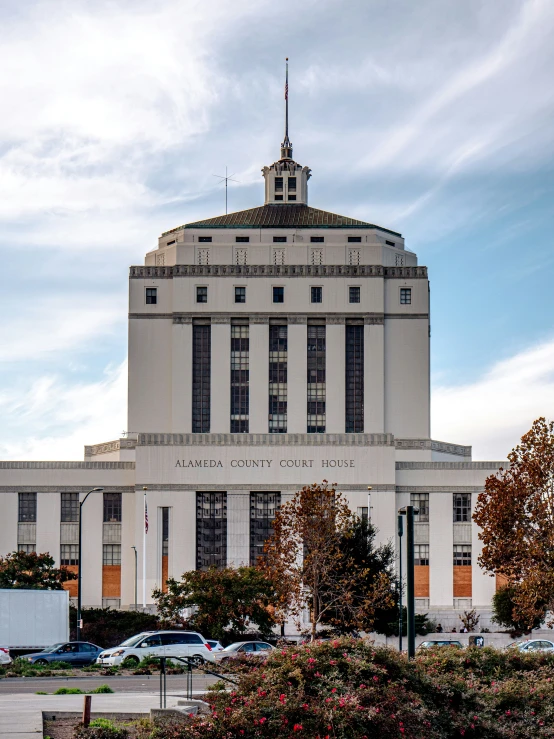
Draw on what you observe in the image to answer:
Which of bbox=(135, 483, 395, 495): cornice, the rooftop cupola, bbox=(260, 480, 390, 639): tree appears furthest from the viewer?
the rooftop cupola

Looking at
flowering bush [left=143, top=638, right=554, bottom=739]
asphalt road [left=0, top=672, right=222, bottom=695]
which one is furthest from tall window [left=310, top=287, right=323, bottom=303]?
flowering bush [left=143, top=638, right=554, bottom=739]

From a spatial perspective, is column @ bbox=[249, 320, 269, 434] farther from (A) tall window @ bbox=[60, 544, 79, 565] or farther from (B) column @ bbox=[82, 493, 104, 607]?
(A) tall window @ bbox=[60, 544, 79, 565]

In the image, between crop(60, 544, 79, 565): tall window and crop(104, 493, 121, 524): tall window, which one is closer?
crop(60, 544, 79, 565): tall window

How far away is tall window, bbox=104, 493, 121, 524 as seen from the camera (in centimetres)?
9994

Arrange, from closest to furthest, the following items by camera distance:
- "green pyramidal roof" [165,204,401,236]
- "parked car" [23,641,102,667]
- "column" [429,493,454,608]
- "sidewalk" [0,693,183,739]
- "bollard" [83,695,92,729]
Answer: "sidewalk" [0,693,183,739], "bollard" [83,695,92,729], "parked car" [23,641,102,667], "column" [429,493,454,608], "green pyramidal roof" [165,204,401,236]

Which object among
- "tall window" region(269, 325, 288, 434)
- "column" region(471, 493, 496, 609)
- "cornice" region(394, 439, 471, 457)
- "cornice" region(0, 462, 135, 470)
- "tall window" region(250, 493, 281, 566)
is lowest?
"column" region(471, 493, 496, 609)

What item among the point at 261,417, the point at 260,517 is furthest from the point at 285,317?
the point at 260,517

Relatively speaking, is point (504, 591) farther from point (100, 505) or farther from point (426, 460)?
point (100, 505)

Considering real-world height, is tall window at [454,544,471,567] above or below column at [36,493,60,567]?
below

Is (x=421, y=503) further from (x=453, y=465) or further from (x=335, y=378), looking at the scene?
(x=335, y=378)

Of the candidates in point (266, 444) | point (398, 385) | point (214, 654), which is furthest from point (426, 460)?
point (214, 654)

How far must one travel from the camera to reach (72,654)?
54219 mm

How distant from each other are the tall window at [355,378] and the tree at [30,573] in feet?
116

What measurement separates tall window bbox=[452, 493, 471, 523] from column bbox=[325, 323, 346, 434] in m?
13.1
